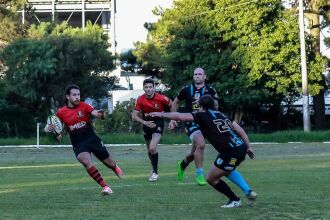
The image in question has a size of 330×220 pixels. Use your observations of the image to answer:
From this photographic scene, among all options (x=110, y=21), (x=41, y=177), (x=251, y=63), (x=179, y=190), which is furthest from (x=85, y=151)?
(x=110, y=21)

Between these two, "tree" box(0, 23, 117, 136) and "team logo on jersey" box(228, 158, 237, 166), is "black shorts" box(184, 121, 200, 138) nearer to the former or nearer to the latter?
"team logo on jersey" box(228, 158, 237, 166)

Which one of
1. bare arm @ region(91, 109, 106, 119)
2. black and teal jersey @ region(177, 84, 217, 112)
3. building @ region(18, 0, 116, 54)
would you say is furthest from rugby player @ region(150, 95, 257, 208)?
building @ region(18, 0, 116, 54)

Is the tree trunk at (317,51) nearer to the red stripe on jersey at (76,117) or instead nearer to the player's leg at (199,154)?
the player's leg at (199,154)

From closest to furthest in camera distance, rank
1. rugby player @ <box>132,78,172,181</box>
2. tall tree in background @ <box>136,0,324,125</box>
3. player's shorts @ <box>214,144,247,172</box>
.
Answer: player's shorts @ <box>214,144,247,172</box> → rugby player @ <box>132,78,172,181</box> → tall tree in background @ <box>136,0,324,125</box>

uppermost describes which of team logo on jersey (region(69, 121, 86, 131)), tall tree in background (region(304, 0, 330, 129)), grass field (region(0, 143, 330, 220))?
tall tree in background (region(304, 0, 330, 129))

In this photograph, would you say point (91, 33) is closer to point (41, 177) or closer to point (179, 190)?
point (41, 177)

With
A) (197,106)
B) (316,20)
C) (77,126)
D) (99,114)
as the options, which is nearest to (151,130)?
(197,106)

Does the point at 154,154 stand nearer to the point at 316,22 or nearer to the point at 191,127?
the point at 191,127

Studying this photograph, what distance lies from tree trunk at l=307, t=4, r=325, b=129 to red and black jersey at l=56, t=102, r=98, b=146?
34.6 m

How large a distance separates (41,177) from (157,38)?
110 feet

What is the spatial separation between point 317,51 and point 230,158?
36.7m

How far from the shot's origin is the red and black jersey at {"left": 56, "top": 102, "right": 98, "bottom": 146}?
11.2m

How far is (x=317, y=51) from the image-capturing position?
4431cm

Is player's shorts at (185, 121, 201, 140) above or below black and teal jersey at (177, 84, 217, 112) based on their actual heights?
below
